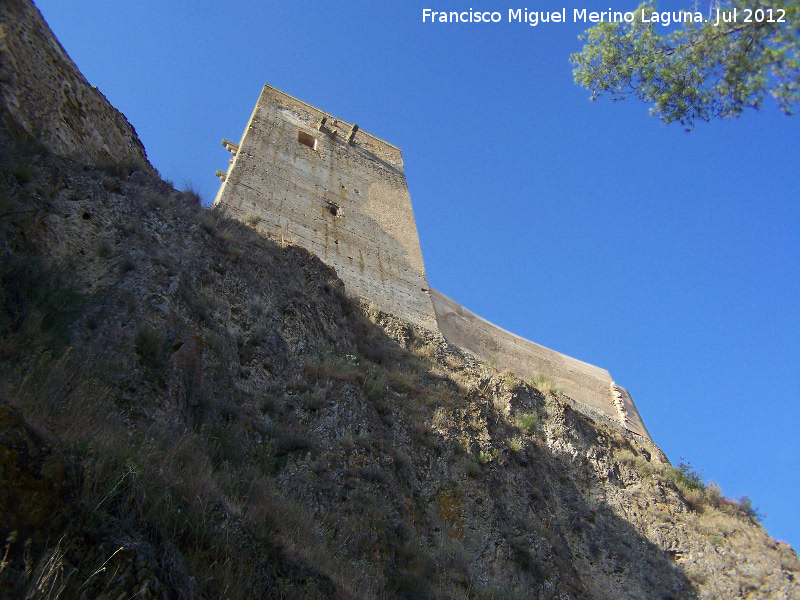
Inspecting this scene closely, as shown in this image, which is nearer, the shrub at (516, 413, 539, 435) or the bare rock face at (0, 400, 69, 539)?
the bare rock face at (0, 400, 69, 539)

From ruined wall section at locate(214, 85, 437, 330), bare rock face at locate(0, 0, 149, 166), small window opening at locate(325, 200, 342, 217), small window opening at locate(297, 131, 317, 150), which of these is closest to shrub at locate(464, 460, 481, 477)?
ruined wall section at locate(214, 85, 437, 330)

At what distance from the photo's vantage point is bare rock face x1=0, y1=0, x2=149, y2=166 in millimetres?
6715

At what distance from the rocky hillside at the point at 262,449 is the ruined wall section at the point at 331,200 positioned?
1.57m

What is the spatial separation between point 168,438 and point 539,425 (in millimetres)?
7762

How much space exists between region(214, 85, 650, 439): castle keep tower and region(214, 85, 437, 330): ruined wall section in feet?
0.10

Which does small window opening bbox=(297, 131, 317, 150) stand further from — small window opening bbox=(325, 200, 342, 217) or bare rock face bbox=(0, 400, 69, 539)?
bare rock face bbox=(0, 400, 69, 539)

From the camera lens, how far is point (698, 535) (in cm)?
1004

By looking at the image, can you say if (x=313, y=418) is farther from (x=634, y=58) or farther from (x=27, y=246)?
(x=634, y=58)

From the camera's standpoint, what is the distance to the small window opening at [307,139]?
15359mm

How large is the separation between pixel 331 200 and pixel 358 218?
29.8 inches

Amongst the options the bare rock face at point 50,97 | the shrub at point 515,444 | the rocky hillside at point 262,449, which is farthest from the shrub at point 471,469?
the bare rock face at point 50,97

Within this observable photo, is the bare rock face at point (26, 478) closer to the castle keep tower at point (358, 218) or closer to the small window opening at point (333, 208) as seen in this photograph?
the castle keep tower at point (358, 218)

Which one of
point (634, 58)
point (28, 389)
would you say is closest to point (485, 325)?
point (634, 58)

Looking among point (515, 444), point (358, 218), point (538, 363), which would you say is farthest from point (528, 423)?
point (358, 218)
